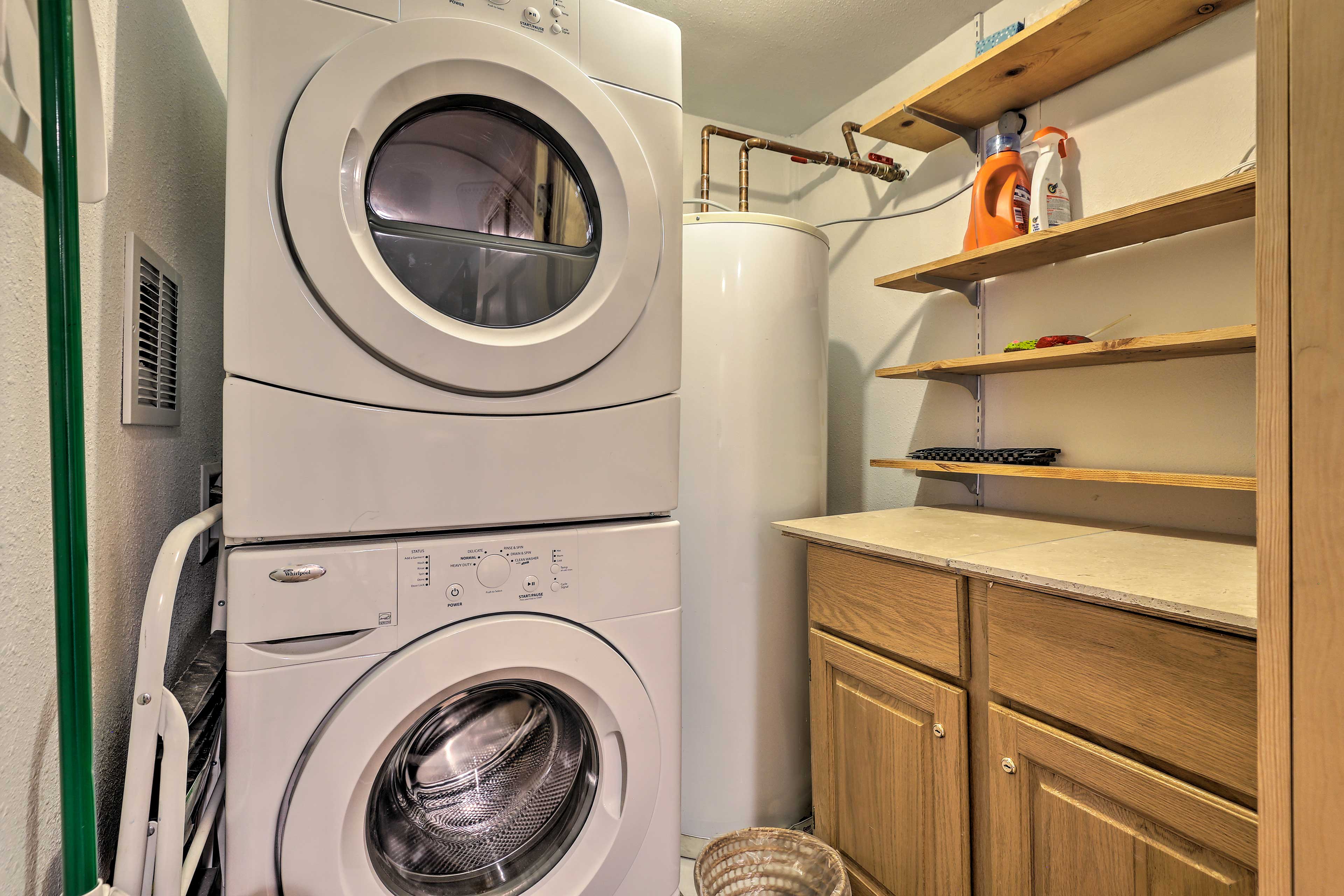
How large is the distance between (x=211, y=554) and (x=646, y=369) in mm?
897

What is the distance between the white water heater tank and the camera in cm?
162

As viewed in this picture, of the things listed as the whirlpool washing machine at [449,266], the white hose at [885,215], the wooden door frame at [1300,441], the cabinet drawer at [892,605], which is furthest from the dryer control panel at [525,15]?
the cabinet drawer at [892,605]

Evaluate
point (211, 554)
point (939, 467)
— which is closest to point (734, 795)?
point (939, 467)

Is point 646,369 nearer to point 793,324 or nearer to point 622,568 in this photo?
point 622,568

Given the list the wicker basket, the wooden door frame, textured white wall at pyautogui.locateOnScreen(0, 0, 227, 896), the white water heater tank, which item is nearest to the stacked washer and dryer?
textured white wall at pyautogui.locateOnScreen(0, 0, 227, 896)

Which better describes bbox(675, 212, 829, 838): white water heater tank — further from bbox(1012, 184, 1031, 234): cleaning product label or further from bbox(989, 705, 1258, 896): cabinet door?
bbox(989, 705, 1258, 896): cabinet door

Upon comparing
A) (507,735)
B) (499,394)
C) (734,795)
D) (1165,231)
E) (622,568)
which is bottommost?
(734,795)

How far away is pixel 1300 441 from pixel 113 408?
4.02ft

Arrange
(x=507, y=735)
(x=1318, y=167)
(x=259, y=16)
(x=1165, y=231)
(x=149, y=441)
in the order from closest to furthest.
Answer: (x=1318, y=167), (x=259, y=16), (x=149, y=441), (x=507, y=735), (x=1165, y=231)

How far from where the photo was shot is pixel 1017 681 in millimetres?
1036

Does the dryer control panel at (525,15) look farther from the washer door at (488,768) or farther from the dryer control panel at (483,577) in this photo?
the washer door at (488,768)

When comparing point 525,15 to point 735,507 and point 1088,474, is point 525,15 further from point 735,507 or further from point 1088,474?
point 1088,474

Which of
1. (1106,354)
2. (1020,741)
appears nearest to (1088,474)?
Result: (1106,354)

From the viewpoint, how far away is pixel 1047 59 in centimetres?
146
